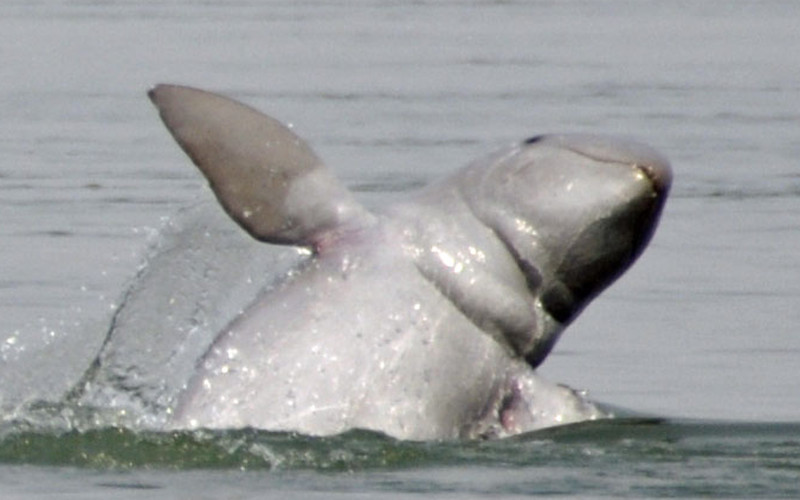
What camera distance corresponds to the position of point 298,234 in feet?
37.6

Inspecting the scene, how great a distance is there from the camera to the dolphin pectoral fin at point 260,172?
11391 millimetres

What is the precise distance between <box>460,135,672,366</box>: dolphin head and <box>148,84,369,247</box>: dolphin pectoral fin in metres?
0.69

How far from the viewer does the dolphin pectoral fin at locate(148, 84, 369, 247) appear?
11.4m

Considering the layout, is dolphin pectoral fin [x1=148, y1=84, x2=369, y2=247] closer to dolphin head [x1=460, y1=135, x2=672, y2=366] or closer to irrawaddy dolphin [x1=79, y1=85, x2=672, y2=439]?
irrawaddy dolphin [x1=79, y1=85, x2=672, y2=439]

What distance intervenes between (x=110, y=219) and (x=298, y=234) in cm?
692

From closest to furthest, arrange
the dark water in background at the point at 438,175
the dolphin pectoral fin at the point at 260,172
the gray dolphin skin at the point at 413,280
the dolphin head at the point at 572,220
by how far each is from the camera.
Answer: the dark water in background at the point at 438,175, the gray dolphin skin at the point at 413,280, the dolphin pectoral fin at the point at 260,172, the dolphin head at the point at 572,220

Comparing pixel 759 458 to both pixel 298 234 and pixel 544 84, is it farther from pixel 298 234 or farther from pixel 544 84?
pixel 544 84

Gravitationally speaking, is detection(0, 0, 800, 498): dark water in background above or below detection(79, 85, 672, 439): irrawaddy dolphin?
below

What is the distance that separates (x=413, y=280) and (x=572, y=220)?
79 cm

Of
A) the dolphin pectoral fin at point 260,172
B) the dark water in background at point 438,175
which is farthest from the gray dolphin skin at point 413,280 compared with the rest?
the dark water in background at point 438,175

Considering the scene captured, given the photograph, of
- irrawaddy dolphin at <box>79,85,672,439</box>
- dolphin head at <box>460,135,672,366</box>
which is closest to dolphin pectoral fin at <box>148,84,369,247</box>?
irrawaddy dolphin at <box>79,85,672,439</box>

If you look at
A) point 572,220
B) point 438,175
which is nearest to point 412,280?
point 572,220

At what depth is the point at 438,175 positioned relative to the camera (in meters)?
19.7

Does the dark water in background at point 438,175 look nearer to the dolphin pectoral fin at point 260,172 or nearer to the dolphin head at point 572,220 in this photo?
the dolphin head at point 572,220
